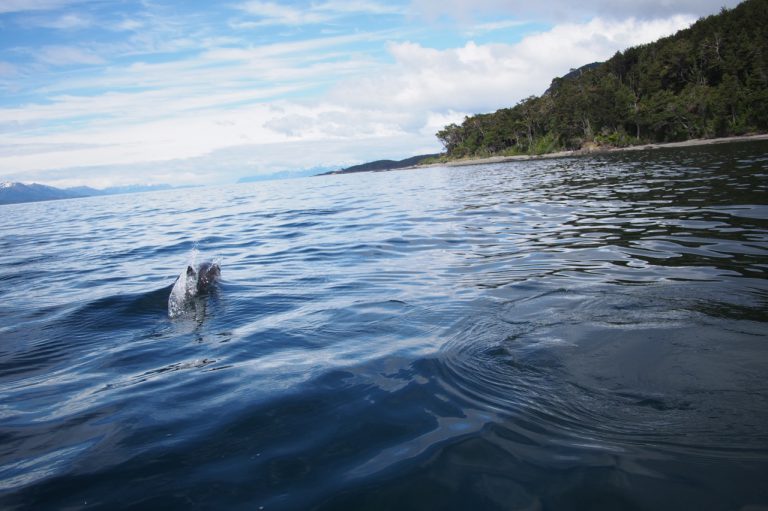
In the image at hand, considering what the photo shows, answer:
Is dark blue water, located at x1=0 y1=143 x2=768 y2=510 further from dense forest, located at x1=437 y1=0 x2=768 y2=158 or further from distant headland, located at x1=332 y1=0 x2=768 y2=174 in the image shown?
dense forest, located at x1=437 y1=0 x2=768 y2=158

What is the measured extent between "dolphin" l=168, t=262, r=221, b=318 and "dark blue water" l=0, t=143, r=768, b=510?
234mm

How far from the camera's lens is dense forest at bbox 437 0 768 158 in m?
54.8

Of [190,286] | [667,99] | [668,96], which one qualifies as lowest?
[190,286]

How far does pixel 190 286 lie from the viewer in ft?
23.7

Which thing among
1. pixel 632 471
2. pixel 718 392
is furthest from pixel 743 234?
pixel 632 471

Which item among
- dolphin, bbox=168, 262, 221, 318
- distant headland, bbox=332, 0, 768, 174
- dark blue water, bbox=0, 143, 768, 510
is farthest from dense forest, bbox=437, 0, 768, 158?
dolphin, bbox=168, 262, 221, 318

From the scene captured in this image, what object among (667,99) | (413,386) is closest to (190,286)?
(413,386)

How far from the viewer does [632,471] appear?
238cm

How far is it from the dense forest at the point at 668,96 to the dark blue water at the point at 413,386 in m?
62.6

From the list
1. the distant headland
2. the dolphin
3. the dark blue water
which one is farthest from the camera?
the distant headland

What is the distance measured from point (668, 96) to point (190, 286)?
7690 cm

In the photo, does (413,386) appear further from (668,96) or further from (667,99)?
(668,96)

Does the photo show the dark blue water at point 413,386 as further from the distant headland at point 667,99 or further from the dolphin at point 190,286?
the distant headland at point 667,99

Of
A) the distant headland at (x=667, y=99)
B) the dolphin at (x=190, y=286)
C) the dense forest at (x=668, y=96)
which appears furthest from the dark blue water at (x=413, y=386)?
the dense forest at (x=668, y=96)
